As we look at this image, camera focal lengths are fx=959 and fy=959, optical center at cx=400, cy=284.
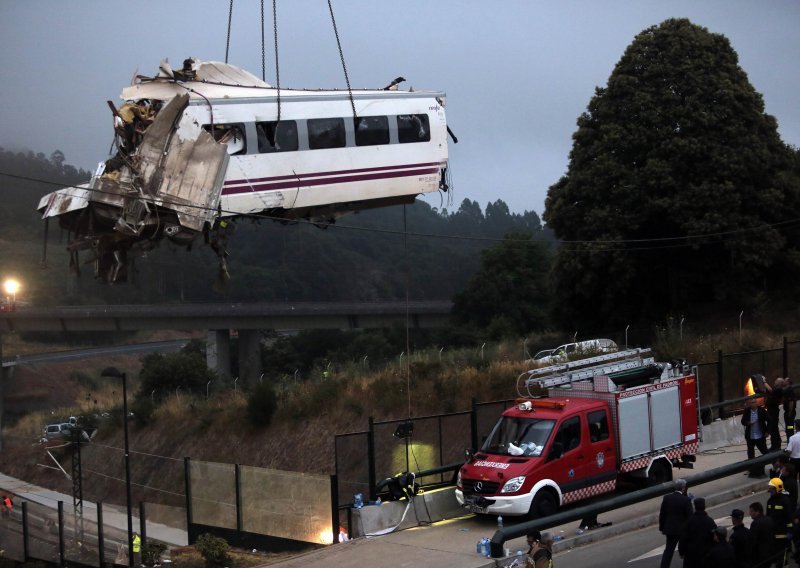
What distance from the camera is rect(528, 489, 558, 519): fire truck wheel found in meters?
16.8

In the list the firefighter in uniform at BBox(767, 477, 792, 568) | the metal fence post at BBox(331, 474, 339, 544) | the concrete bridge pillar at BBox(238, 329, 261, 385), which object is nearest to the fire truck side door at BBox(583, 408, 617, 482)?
the metal fence post at BBox(331, 474, 339, 544)

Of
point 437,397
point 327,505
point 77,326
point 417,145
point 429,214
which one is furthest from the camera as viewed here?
point 429,214

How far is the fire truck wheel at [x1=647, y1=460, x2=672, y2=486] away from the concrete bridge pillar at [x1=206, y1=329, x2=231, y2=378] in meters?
62.1

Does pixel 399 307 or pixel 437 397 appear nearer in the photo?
pixel 437 397

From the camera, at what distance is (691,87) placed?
44.3 metres

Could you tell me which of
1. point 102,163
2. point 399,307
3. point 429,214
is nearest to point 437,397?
point 102,163

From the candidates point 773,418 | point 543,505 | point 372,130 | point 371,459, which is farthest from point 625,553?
point 372,130

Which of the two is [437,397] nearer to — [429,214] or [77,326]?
[77,326]

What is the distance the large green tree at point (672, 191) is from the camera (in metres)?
42.4

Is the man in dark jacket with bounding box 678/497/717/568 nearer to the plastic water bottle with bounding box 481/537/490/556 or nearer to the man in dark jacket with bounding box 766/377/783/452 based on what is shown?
the plastic water bottle with bounding box 481/537/490/556

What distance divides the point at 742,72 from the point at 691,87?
295 centimetres

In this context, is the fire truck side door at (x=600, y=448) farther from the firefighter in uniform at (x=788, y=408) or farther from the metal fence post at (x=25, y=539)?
the metal fence post at (x=25, y=539)

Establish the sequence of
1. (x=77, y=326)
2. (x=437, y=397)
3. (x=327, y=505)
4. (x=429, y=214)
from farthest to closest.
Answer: (x=429, y=214) < (x=77, y=326) < (x=437, y=397) < (x=327, y=505)

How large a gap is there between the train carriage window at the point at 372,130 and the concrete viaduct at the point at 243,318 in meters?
54.5
